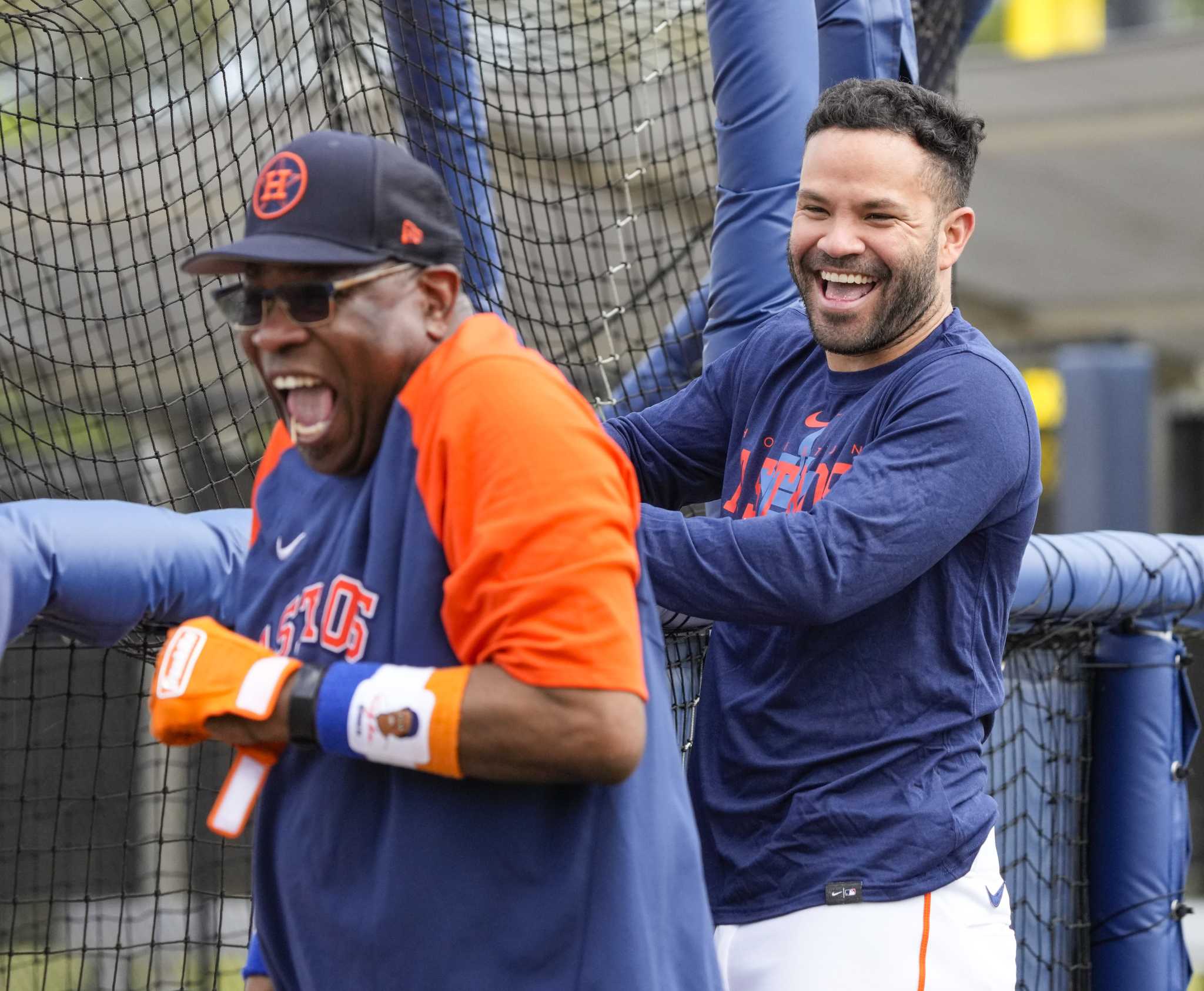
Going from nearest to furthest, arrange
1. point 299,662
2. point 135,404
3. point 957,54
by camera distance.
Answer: point 299,662, point 957,54, point 135,404

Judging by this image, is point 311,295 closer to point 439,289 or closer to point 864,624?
point 439,289

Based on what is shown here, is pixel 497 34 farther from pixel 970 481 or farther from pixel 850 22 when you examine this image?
pixel 970 481

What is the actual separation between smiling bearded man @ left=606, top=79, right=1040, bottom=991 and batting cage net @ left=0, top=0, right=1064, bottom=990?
0.69m

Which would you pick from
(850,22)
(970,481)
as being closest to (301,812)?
(970,481)

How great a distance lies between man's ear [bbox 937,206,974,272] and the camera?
2.35 m

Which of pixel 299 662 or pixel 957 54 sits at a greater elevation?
pixel 957 54

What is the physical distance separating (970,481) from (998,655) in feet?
1.10

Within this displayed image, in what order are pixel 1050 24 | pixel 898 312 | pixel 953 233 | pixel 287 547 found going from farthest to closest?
pixel 1050 24 < pixel 953 233 < pixel 898 312 < pixel 287 547

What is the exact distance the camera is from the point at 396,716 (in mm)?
1462

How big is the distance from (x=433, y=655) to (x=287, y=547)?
26 centimetres

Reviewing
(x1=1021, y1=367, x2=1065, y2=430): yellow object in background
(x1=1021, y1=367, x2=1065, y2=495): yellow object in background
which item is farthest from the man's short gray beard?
(x1=1021, y1=367, x2=1065, y2=430): yellow object in background

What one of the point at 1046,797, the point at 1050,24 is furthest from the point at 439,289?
the point at 1050,24

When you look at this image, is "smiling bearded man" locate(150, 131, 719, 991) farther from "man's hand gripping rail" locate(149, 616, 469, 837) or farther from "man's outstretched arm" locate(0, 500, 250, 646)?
"man's outstretched arm" locate(0, 500, 250, 646)

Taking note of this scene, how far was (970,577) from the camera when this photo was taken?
2211 millimetres
